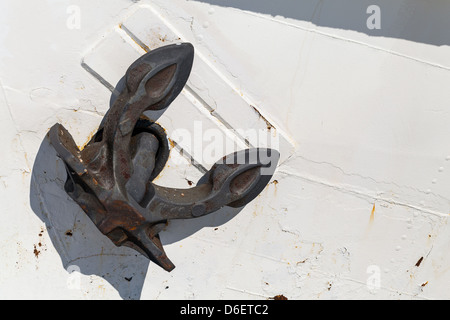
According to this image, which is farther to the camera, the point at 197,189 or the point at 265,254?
the point at 265,254

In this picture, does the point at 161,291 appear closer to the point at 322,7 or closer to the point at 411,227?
the point at 411,227

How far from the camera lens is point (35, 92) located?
1.78 m

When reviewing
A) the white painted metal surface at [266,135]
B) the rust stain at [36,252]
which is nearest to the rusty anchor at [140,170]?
the white painted metal surface at [266,135]

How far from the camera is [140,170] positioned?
5.60ft

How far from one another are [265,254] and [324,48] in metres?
0.88

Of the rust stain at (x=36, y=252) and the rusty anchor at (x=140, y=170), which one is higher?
the rusty anchor at (x=140, y=170)

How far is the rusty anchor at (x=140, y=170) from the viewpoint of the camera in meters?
1.64

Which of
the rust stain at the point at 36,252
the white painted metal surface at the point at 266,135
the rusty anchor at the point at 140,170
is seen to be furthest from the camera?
the rust stain at the point at 36,252

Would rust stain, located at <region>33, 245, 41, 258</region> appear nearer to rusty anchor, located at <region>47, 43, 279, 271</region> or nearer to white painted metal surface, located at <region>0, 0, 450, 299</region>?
white painted metal surface, located at <region>0, 0, 450, 299</region>

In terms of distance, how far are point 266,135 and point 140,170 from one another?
0.51m

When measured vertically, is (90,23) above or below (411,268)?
above

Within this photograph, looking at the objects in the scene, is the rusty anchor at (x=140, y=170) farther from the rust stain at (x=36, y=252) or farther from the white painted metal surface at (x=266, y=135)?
the rust stain at (x=36, y=252)

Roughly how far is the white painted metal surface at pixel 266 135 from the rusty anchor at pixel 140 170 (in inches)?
4.1

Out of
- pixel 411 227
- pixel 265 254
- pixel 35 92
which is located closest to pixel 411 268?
pixel 411 227
